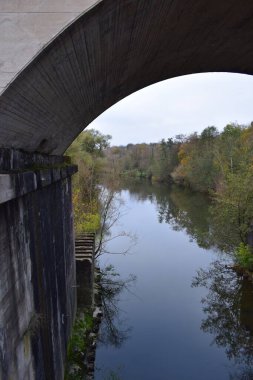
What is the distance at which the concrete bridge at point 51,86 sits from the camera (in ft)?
10.5

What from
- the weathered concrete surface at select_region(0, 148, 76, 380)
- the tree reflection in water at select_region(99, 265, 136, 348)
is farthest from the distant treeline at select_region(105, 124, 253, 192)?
the weathered concrete surface at select_region(0, 148, 76, 380)

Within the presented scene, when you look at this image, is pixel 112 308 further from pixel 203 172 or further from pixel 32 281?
pixel 203 172

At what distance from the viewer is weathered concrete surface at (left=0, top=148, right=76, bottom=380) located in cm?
353

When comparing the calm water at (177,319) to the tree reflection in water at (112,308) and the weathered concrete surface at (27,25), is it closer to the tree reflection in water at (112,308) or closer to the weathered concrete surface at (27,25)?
the tree reflection in water at (112,308)

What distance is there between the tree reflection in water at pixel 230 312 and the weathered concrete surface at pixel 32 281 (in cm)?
546

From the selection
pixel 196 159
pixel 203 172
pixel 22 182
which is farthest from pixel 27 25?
pixel 196 159

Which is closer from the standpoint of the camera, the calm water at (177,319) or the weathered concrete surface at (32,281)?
the weathered concrete surface at (32,281)

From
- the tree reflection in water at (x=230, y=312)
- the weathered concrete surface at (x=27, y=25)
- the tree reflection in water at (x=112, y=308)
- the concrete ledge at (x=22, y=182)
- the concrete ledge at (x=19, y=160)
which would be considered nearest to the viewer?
the weathered concrete surface at (x=27, y=25)

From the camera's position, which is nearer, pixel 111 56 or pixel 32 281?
pixel 32 281

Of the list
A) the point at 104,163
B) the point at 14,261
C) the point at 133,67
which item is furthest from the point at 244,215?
the point at 104,163

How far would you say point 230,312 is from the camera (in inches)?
482

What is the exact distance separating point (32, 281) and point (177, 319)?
8.37 m

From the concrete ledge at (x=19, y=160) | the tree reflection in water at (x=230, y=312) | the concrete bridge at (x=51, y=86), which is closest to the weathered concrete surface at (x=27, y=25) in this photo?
the concrete bridge at (x=51, y=86)

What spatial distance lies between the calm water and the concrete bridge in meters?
3.74
